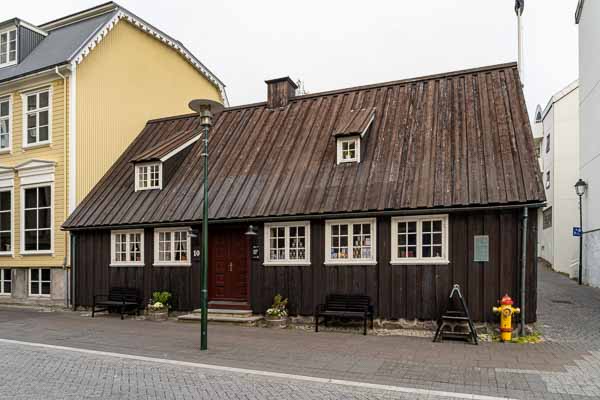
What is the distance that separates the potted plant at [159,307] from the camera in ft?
46.6

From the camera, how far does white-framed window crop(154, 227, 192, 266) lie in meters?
14.6

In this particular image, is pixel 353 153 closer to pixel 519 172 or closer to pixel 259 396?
pixel 519 172

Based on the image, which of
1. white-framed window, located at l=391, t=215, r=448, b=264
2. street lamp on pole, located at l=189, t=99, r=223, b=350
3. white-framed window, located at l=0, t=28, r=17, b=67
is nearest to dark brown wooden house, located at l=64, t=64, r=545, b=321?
white-framed window, located at l=391, t=215, r=448, b=264

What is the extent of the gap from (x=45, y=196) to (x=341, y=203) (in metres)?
11.1

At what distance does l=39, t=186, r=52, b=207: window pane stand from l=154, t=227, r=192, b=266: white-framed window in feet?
17.4

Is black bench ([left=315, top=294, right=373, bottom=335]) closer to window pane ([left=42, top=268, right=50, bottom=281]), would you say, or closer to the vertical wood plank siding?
the vertical wood plank siding

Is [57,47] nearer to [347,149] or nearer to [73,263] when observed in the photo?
[73,263]

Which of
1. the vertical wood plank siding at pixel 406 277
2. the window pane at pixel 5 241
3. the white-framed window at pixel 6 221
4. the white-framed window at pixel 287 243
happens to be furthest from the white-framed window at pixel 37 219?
the white-framed window at pixel 287 243

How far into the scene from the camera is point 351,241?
41.2 feet

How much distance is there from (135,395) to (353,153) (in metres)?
8.70

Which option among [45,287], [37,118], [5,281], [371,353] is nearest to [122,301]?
[45,287]

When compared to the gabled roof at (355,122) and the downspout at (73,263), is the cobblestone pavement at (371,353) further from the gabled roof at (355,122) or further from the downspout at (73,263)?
the gabled roof at (355,122)

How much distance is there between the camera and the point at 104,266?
1584 cm

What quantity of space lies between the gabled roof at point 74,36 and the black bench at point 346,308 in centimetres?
1170
